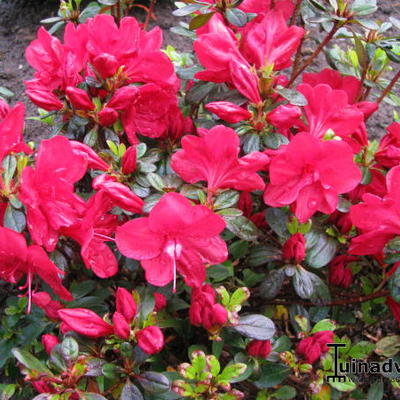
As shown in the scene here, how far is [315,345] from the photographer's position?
4.26 feet

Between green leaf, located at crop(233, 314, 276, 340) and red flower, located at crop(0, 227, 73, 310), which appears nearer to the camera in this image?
red flower, located at crop(0, 227, 73, 310)

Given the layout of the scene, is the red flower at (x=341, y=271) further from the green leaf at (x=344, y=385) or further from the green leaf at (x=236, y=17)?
the green leaf at (x=236, y=17)

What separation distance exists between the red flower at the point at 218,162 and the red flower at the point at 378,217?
255 millimetres

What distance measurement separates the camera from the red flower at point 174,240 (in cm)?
103

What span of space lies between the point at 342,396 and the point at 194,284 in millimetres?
779

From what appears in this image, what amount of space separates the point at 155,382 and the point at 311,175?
620 mm

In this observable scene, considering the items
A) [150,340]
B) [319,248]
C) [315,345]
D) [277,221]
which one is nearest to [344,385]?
[315,345]

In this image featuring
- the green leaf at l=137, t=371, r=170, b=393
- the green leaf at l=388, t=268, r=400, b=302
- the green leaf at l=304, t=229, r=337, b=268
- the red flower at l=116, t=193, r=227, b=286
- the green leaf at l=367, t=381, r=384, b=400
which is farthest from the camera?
the green leaf at l=367, t=381, r=384, b=400

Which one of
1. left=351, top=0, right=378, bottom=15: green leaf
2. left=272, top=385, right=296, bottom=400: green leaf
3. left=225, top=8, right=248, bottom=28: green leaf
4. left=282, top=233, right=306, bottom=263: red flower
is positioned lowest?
left=272, top=385, right=296, bottom=400: green leaf

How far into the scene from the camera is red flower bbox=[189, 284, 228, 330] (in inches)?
46.3

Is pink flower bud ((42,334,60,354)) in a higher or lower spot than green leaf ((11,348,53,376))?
lower

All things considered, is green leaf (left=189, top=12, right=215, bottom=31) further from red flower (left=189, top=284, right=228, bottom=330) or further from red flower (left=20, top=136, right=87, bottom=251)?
red flower (left=189, top=284, right=228, bottom=330)

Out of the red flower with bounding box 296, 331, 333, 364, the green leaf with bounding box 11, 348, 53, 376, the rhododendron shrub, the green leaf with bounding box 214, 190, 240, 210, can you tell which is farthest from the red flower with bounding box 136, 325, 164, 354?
the red flower with bounding box 296, 331, 333, 364

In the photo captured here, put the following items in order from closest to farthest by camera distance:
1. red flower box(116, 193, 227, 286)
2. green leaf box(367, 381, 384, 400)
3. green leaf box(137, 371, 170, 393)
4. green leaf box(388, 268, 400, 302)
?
red flower box(116, 193, 227, 286) → green leaf box(137, 371, 170, 393) → green leaf box(388, 268, 400, 302) → green leaf box(367, 381, 384, 400)
